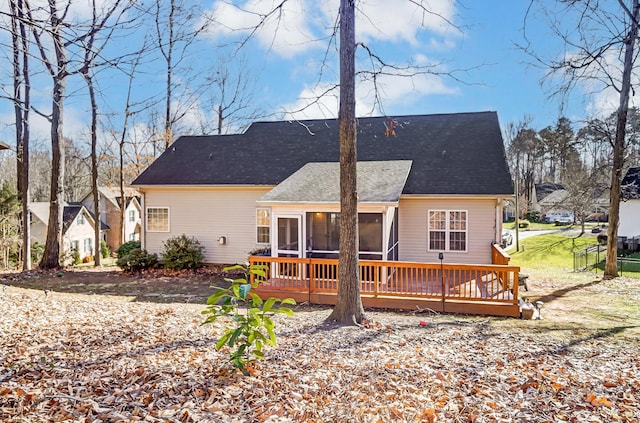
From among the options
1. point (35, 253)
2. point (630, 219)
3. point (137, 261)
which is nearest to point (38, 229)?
point (35, 253)

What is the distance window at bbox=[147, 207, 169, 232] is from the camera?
52.3 ft

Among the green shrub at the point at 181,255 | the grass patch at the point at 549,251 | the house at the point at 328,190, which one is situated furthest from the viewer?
the grass patch at the point at 549,251

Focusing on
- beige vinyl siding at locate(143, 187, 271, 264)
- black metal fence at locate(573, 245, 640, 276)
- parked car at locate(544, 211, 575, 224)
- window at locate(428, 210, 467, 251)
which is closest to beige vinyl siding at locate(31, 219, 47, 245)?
beige vinyl siding at locate(143, 187, 271, 264)

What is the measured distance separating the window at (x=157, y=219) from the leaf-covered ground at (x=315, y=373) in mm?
9046

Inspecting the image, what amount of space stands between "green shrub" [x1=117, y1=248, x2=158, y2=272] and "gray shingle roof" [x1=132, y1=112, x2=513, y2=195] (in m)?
2.84

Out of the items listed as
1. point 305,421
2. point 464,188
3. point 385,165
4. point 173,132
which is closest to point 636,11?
point 464,188

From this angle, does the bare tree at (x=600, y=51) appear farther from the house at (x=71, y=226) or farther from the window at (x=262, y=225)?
the house at (x=71, y=226)

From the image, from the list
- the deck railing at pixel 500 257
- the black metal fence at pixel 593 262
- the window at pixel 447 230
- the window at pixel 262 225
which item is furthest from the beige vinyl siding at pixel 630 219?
the window at pixel 262 225

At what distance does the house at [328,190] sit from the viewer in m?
11.9

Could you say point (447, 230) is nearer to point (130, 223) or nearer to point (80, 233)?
point (80, 233)

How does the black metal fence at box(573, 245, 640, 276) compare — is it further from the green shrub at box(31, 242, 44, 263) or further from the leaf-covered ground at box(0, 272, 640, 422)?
the green shrub at box(31, 242, 44, 263)

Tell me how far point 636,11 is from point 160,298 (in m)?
15.4

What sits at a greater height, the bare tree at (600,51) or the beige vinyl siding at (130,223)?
the bare tree at (600,51)

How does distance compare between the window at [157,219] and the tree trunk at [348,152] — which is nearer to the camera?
the tree trunk at [348,152]
